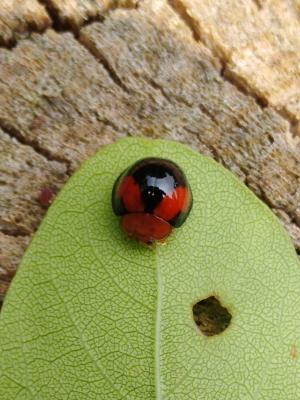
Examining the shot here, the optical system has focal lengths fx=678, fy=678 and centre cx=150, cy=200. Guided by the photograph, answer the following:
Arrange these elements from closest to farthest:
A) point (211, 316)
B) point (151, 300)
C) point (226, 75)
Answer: point (151, 300) < point (211, 316) < point (226, 75)

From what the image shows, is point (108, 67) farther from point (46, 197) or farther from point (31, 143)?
point (46, 197)

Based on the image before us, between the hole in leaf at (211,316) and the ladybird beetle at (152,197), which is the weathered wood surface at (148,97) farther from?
the hole in leaf at (211,316)

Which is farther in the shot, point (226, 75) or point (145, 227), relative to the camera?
point (226, 75)

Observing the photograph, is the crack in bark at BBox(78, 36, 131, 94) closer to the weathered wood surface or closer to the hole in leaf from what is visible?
the weathered wood surface

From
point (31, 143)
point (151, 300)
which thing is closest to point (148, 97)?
point (31, 143)

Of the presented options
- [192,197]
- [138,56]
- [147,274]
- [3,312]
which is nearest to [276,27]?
[138,56]

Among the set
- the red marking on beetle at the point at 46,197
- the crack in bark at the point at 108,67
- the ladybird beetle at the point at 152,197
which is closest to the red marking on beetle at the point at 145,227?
the ladybird beetle at the point at 152,197

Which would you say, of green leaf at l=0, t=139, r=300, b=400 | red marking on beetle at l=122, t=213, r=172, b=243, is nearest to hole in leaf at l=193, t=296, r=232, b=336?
green leaf at l=0, t=139, r=300, b=400
